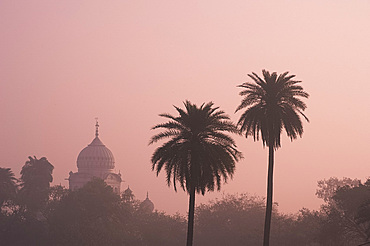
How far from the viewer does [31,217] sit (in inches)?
4943

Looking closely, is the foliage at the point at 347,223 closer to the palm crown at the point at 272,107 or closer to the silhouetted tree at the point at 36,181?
the palm crown at the point at 272,107

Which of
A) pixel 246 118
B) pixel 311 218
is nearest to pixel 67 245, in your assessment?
pixel 311 218

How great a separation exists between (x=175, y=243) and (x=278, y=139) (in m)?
57.0

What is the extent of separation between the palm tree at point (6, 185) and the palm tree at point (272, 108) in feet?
325

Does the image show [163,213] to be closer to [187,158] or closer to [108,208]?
[108,208]

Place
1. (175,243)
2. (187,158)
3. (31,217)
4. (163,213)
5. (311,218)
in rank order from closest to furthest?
(187,158) → (311,218) → (175,243) → (31,217) → (163,213)

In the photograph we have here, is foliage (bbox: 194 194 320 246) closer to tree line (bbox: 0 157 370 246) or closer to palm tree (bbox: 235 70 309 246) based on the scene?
tree line (bbox: 0 157 370 246)

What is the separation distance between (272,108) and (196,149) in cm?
868

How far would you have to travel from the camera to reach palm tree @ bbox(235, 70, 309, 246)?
201 feet

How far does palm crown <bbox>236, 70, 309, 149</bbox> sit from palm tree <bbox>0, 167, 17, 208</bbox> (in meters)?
99.1

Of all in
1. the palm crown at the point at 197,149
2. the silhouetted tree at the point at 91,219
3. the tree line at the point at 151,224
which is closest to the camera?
the palm crown at the point at 197,149

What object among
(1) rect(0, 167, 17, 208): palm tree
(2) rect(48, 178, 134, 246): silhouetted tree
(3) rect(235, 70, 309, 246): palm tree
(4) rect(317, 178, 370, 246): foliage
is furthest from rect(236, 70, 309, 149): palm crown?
(1) rect(0, 167, 17, 208): palm tree

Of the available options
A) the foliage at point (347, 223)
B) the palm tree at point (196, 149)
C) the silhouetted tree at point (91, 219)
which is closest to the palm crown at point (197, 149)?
the palm tree at point (196, 149)

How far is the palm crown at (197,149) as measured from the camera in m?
56.0
